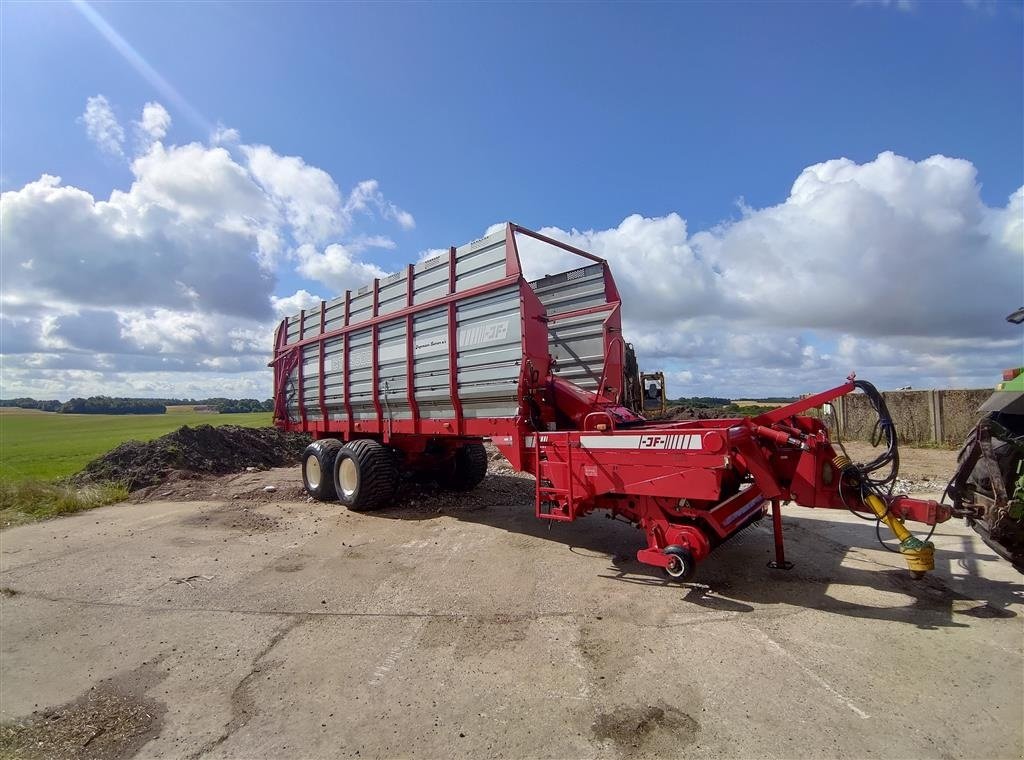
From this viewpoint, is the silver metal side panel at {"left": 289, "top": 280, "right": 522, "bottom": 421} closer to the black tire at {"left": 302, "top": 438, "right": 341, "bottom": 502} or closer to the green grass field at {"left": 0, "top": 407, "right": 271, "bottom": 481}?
the black tire at {"left": 302, "top": 438, "right": 341, "bottom": 502}

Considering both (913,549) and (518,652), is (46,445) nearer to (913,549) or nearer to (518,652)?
(518,652)

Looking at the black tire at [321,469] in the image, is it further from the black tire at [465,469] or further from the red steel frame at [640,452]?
the red steel frame at [640,452]

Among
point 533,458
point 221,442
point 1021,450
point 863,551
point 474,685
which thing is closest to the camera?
point 474,685

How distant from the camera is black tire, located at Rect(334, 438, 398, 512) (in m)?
7.98

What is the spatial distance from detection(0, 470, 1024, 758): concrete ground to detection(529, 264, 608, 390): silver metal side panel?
2.29 metres

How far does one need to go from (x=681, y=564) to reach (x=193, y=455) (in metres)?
12.6

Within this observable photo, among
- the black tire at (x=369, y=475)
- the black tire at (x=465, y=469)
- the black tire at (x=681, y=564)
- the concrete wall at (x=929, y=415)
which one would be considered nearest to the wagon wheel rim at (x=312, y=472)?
the black tire at (x=369, y=475)

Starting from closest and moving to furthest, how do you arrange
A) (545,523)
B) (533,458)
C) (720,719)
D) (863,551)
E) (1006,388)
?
(720,719)
(1006,388)
(863,551)
(533,458)
(545,523)

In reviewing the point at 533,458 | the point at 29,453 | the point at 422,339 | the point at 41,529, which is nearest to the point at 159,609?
the point at 533,458

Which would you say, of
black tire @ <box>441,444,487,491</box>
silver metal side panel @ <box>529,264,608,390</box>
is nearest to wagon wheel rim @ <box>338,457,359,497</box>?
black tire @ <box>441,444,487,491</box>

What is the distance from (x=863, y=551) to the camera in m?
5.48

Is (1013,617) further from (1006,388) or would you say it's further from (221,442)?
(221,442)

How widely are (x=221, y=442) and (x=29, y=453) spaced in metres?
14.7

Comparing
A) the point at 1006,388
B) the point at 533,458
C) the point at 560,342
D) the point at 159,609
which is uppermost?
the point at 560,342
